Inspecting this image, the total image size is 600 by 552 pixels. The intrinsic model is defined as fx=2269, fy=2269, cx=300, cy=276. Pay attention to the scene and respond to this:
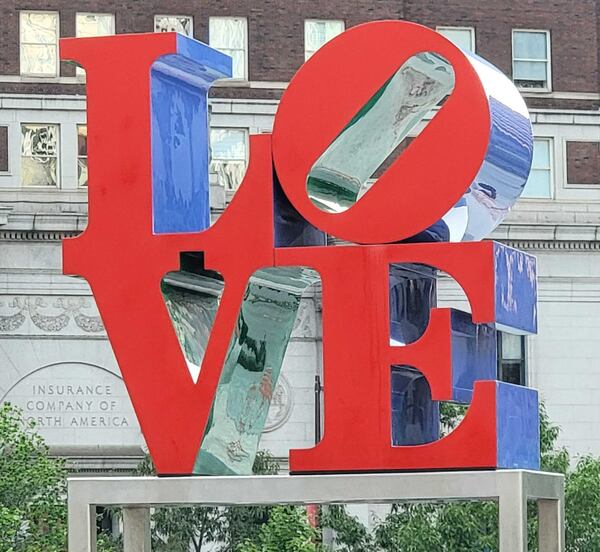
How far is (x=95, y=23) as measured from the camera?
2221 inches

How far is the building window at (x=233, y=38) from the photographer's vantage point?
56969mm

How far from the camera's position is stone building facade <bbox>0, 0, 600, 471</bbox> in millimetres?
53844

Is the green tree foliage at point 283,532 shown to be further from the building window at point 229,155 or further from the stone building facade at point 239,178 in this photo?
the building window at point 229,155

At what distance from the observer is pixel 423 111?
21.0m

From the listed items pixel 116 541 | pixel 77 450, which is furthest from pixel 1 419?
pixel 77 450

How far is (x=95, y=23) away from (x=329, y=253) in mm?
37127

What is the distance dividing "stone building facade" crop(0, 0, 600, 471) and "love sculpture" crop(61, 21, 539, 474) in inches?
1252

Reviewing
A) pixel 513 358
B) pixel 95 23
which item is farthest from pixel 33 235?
pixel 513 358

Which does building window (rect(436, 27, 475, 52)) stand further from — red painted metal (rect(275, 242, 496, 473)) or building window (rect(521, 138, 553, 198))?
red painted metal (rect(275, 242, 496, 473))

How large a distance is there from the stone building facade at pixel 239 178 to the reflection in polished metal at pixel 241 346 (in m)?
31.7

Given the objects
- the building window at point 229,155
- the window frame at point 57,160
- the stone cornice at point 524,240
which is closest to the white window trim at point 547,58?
the stone cornice at point 524,240

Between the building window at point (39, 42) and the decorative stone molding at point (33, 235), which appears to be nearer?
the decorative stone molding at point (33, 235)

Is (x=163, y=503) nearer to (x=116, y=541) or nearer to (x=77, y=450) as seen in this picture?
(x=116, y=541)

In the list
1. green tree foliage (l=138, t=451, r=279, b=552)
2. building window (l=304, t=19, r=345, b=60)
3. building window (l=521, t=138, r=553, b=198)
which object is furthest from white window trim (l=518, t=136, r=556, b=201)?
green tree foliage (l=138, t=451, r=279, b=552)
